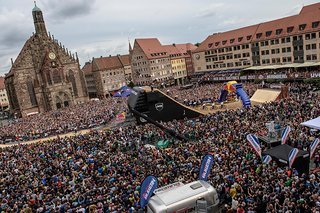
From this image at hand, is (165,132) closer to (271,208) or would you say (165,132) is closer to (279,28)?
(271,208)

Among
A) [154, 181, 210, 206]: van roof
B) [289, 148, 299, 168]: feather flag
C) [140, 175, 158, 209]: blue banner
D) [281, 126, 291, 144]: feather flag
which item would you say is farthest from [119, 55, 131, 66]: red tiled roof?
[154, 181, 210, 206]: van roof

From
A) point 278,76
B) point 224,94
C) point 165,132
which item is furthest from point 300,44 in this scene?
point 165,132

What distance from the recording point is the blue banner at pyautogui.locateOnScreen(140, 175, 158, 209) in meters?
13.0

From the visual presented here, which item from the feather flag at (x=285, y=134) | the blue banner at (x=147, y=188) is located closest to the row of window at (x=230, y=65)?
the feather flag at (x=285, y=134)

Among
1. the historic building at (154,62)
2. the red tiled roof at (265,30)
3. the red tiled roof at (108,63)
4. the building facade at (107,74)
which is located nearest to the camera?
the red tiled roof at (265,30)

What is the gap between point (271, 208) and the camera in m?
12.1

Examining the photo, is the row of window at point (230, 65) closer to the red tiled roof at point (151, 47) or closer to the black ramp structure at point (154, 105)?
the red tiled roof at point (151, 47)

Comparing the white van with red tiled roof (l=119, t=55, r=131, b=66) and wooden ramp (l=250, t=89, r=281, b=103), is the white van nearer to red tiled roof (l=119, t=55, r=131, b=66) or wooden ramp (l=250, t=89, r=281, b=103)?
wooden ramp (l=250, t=89, r=281, b=103)

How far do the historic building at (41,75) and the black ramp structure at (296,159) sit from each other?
6484 cm

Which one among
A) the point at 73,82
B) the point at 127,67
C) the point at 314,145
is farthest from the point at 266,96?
the point at 127,67

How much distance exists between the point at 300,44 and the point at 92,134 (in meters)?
48.7

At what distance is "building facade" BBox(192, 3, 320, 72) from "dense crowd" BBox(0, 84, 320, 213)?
32761mm

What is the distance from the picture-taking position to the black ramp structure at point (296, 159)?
1578 cm

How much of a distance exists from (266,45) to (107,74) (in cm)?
5348
